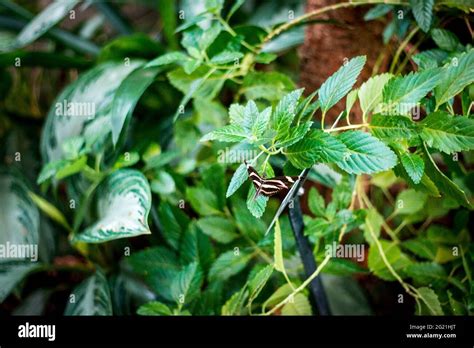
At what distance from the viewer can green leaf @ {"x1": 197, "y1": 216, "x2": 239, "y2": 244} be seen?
937 mm

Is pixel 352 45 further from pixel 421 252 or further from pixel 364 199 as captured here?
pixel 421 252

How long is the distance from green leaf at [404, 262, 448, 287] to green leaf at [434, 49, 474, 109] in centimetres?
28

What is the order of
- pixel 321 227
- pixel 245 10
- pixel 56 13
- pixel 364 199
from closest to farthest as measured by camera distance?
pixel 321 227, pixel 364 199, pixel 56 13, pixel 245 10

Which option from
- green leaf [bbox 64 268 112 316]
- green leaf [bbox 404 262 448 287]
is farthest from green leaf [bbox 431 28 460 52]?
green leaf [bbox 64 268 112 316]

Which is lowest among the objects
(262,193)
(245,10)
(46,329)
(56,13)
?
(46,329)

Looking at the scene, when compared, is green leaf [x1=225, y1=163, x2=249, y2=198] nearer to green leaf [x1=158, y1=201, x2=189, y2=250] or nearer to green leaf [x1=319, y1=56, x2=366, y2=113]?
green leaf [x1=319, y1=56, x2=366, y2=113]

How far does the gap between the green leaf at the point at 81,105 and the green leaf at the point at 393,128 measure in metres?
0.56

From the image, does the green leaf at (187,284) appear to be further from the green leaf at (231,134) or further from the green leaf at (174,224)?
the green leaf at (231,134)

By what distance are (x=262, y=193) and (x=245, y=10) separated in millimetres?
1064

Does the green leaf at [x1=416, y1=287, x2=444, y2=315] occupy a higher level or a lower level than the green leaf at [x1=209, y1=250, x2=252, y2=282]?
lower

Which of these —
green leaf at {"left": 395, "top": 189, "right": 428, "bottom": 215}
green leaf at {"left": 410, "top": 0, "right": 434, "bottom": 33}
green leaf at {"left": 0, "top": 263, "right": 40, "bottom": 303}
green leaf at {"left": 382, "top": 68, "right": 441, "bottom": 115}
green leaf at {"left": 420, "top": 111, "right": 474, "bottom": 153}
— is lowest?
green leaf at {"left": 0, "top": 263, "right": 40, "bottom": 303}

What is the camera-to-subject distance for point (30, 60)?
1295mm

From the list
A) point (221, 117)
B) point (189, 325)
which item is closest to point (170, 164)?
point (221, 117)

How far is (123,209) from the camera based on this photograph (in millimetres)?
912
